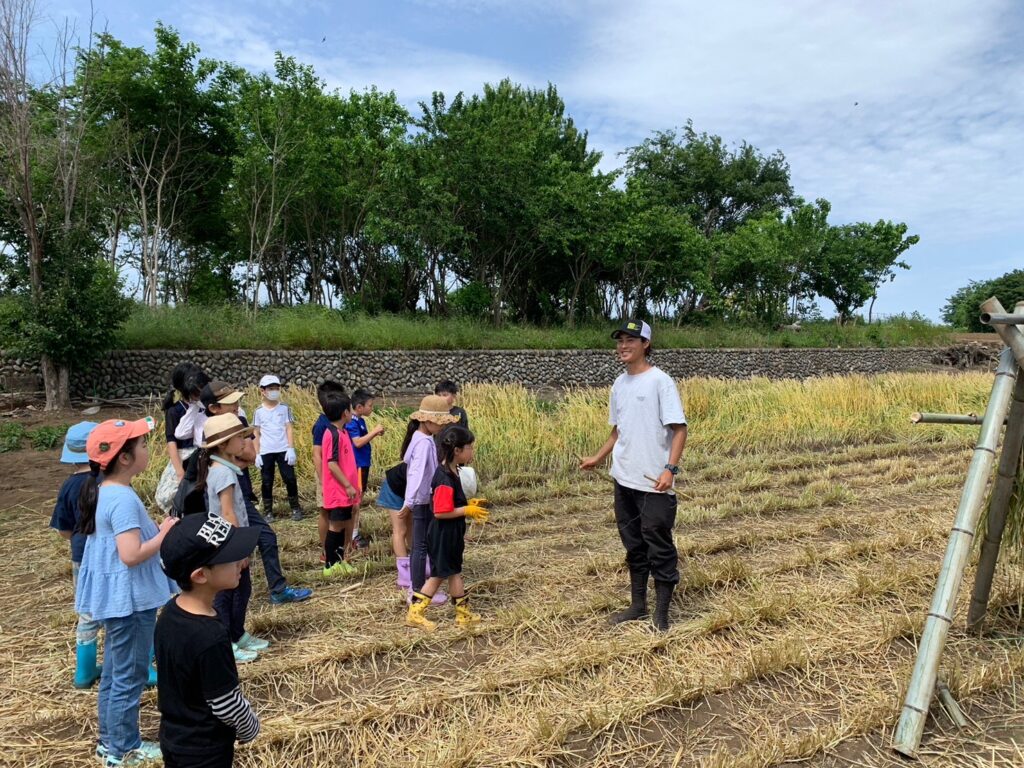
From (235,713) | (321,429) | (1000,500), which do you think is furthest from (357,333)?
(235,713)

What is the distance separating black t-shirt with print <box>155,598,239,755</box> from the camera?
175 centimetres

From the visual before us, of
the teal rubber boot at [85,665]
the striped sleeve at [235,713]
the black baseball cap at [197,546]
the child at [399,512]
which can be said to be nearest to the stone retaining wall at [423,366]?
the child at [399,512]

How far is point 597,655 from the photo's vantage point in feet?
10.3

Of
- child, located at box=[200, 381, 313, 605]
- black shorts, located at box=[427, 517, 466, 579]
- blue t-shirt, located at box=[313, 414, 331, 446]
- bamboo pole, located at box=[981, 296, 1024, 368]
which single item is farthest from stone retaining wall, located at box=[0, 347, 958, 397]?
bamboo pole, located at box=[981, 296, 1024, 368]

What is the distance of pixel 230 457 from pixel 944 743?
3.25 m

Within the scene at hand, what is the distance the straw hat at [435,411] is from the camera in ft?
13.0

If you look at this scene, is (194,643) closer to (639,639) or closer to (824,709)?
(639,639)

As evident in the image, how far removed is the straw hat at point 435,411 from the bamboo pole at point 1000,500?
9.35 ft

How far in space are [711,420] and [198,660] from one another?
9.00 m

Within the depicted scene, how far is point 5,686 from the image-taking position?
3.04 metres

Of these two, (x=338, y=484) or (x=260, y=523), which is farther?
(x=338, y=484)

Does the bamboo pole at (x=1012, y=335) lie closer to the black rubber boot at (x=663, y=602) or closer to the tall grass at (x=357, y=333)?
the black rubber boot at (x=663, y=602)

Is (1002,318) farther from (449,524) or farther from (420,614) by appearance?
(420,614)

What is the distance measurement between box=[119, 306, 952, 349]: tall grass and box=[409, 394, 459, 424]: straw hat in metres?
11.4
